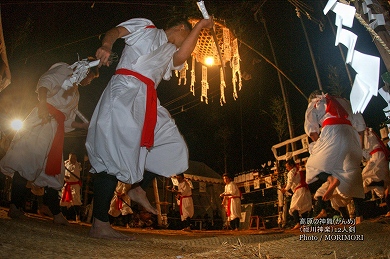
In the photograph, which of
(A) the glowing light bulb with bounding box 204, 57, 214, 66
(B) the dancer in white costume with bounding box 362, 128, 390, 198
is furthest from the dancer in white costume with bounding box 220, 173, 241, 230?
(B) the dancer in white costume with bounding box 362, 128, 390, 198

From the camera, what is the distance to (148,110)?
7.95ft

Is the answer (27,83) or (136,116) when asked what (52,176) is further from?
(27,83)

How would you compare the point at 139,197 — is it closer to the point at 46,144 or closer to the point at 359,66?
the point at 46,144

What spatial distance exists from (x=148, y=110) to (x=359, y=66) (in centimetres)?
153

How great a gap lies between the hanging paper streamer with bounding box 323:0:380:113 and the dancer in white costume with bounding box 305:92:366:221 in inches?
121

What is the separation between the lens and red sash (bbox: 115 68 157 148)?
7.79ft

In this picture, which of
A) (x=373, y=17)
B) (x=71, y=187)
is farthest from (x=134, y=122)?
(x=71, y=187)

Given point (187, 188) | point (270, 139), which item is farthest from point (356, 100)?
point (270, 139)

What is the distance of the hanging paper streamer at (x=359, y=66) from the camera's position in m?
1.39

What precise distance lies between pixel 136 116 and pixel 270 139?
17.5m

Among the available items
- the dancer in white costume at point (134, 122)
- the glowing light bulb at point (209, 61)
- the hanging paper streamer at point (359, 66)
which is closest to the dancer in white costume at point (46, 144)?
the dancer in white costume at point (134, 122)

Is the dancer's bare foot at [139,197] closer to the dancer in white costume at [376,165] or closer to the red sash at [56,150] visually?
the red sash at [56,150]

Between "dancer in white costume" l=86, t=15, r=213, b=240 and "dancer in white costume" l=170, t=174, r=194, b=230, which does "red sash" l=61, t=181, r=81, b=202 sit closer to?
"dancer in white costume" l=170, t=174, r=194, b=230

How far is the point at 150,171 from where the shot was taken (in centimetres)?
273
